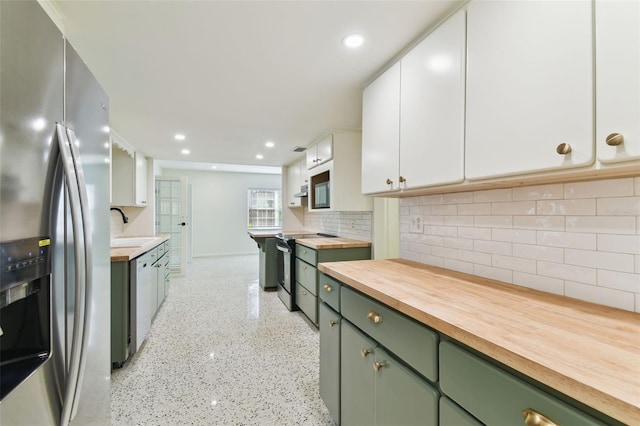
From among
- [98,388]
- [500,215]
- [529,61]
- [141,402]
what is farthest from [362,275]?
[141,402]

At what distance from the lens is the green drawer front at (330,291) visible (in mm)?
1483

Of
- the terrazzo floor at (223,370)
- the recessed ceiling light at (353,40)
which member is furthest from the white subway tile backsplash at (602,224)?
the terrazzo floor at (223,370)

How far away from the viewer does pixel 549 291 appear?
3.70 ft

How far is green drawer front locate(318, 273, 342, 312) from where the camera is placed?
1.48m

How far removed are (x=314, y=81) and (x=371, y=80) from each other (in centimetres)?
41

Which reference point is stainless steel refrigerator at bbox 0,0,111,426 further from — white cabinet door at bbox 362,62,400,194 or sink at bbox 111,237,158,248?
sink at bbox 111,237,158,248

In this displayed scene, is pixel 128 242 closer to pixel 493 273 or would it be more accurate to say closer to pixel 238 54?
pixel 238 54

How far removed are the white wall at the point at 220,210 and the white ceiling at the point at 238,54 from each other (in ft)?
15.0

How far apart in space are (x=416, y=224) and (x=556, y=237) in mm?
857

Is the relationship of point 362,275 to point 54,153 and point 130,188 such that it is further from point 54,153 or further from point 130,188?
point 130,188

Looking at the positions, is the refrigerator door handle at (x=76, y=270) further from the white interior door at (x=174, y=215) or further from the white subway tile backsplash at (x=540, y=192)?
the white interior door at (x=174, y=215)

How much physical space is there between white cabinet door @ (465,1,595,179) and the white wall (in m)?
7.12

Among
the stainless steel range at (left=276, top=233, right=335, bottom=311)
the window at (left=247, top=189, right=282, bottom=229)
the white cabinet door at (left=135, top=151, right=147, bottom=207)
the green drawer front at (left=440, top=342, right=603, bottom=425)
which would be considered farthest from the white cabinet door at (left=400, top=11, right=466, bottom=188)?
the window at (left=247, top=189, right=282, bottom=229)

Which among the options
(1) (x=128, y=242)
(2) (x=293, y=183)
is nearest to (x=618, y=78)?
(1) (x=128, y=242)
